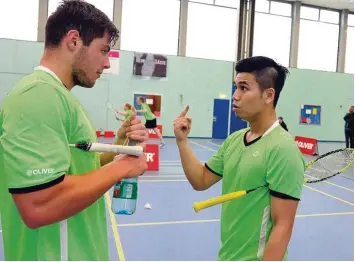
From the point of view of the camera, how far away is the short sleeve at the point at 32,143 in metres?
1.24

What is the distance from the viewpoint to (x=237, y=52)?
17156 millimetres

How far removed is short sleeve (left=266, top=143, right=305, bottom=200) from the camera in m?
1.92

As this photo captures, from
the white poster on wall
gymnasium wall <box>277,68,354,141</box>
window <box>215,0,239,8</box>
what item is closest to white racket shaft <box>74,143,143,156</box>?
the white poster on wall

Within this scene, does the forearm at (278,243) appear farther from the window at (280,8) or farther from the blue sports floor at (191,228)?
the window at (280,8)

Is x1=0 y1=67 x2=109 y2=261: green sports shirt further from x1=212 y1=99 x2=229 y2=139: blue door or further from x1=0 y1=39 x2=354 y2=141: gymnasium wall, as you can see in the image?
x1=212 y1=99 x2=229 y2=139: blue door

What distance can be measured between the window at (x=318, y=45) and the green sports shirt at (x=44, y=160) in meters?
19.8

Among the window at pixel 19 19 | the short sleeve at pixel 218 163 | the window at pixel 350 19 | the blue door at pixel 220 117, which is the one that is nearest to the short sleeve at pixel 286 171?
the short sleeve at pixel 218 163

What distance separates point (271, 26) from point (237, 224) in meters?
18.6

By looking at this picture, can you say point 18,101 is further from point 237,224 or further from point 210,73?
point 210,73

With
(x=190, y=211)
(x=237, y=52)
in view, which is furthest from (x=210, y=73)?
(x=190, y=211)

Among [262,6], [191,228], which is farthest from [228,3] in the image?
[191,228]

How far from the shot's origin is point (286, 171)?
6.35 ft

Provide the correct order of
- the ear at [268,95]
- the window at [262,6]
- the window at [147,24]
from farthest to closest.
Answer: the window at [262,6]
the window at [147,24]
the ear at [268,95]

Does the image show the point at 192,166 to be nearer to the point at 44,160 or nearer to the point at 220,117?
the point at 44,160
